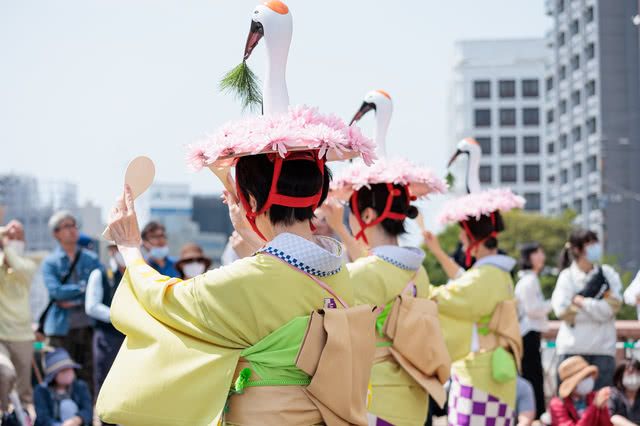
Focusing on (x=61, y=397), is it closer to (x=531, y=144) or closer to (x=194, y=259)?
(x=194, y=259)

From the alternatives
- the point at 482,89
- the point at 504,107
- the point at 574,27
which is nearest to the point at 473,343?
the point at 574,27

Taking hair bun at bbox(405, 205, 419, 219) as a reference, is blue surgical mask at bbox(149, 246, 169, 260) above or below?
below

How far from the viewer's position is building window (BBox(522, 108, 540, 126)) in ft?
341

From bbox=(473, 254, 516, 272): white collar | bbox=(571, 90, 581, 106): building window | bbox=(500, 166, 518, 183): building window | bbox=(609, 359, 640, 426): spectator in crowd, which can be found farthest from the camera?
bbox=(500, 166, 518, 183): building window

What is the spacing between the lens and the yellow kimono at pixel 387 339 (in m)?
5.77

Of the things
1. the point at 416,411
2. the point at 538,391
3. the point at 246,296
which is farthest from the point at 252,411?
the point at 538,391

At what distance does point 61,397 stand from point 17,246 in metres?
1.73

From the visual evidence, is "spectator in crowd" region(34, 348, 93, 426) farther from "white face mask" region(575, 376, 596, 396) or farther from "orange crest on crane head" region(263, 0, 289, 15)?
"orange crest on crane head" region(263, 0, 289, 15)

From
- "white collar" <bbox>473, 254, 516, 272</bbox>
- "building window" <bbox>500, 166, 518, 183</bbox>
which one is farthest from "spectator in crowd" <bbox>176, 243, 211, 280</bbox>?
"building window" <bbox>500, 166, 518, 183</bbox>

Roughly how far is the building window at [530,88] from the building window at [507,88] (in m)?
0.93

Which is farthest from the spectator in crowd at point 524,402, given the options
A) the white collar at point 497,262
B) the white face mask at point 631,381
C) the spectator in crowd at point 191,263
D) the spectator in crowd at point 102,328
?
the spectator in crowd at point 102,328

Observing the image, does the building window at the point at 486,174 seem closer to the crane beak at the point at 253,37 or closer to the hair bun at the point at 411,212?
the hair bun at the point at 411,212

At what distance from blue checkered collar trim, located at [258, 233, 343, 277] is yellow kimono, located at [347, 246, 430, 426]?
1686mm

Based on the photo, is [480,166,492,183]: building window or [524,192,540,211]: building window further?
[480,166,492,183]: building window
